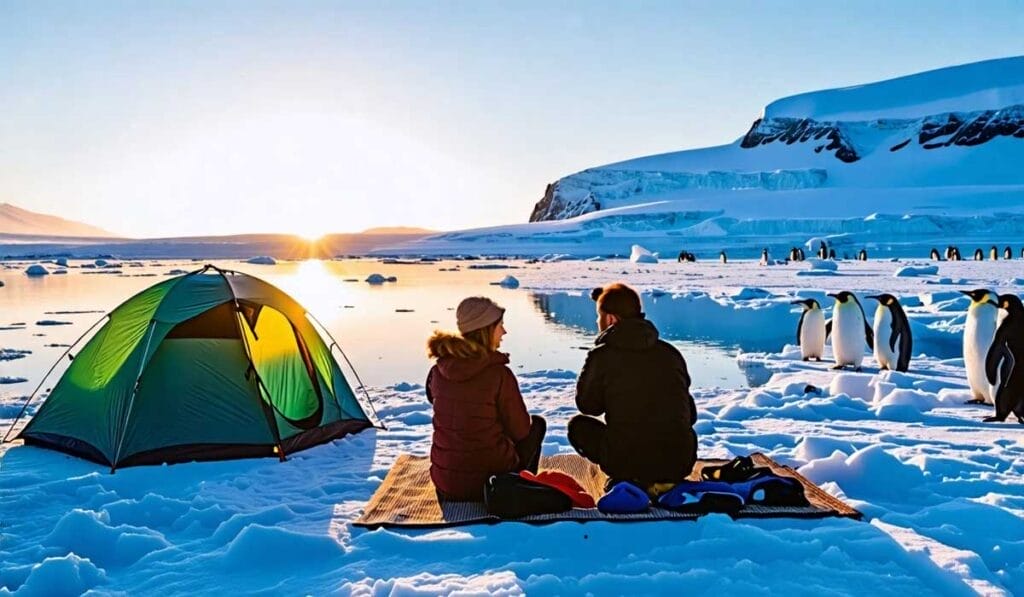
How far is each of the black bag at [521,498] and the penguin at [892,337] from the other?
6552mm

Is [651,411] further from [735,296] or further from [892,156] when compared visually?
[892,156]

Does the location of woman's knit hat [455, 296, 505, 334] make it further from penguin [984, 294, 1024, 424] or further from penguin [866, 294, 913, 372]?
penguin [866, 294, 913, 372]

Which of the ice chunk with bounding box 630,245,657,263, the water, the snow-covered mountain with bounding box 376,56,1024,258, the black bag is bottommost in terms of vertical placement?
the water

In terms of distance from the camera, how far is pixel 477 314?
3855mm

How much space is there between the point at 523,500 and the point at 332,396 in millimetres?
2797

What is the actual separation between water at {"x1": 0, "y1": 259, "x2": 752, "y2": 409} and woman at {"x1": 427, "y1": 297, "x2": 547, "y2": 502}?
193 inches

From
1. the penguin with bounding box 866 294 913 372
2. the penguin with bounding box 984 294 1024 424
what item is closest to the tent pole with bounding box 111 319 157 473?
the penguin with bounding box 984 294 1024 424

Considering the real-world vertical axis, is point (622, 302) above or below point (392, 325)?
above

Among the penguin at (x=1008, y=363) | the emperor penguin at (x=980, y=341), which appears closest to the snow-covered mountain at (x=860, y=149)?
the emperor penguin at (x=980, y=341)

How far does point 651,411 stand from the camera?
3.89 meters

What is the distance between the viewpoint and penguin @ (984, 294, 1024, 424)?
6.25 meters

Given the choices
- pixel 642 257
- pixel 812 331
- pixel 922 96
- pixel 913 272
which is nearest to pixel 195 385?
pixel 812 331

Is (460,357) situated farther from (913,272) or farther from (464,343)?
(913,272)

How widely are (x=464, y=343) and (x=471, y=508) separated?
83 cm
